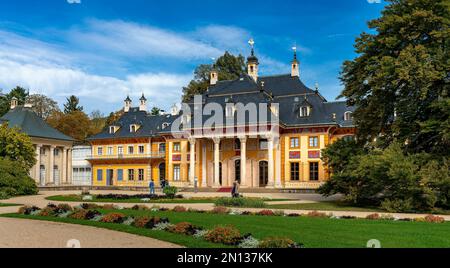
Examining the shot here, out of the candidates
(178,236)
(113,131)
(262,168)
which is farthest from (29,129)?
(178,236)

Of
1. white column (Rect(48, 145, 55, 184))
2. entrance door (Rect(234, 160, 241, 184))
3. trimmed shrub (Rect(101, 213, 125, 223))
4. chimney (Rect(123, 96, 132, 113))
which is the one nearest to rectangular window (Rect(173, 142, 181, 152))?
entrance door (Rect(234, 160, 241, 184))

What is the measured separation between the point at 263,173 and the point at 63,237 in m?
35.6

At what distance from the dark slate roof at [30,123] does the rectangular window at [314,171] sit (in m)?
32.7

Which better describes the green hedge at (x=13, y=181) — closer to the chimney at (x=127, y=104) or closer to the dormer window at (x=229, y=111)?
the dormer window at (x=229, y=111)

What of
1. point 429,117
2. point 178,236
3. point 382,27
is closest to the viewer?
point 178,236

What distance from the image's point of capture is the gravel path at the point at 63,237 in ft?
34.1

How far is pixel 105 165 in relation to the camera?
57812mm

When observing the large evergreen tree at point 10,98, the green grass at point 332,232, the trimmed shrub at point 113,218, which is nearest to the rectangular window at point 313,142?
the green grass at point 332,232

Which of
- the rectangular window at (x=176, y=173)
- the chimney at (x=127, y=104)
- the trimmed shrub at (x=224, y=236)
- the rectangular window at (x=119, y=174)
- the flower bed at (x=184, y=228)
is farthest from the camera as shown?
the chimney at (x=127, y=104)

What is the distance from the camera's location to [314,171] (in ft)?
147

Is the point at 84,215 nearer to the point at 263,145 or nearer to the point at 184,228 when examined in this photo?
the point at 184,228

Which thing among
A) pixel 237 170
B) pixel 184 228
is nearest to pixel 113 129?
pixel 237 170
